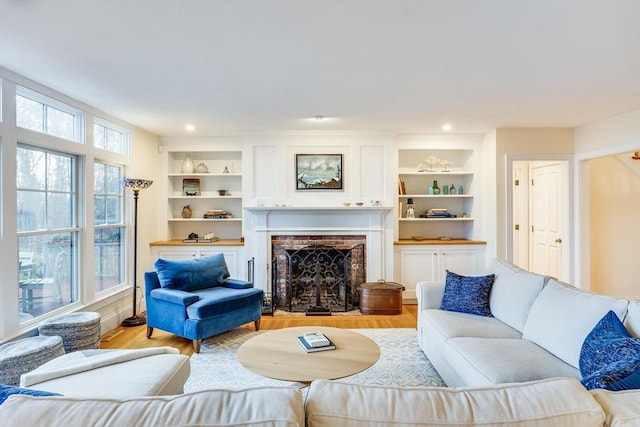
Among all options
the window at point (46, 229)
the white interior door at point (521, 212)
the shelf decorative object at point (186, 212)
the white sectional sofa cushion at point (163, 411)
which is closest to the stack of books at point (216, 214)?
the shelf decorative object at point (186, 212)

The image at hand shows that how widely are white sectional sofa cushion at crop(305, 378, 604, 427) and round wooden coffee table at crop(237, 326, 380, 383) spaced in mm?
1103

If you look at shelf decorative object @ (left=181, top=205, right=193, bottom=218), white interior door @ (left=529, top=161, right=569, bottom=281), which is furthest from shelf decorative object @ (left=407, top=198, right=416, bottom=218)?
shelf decorative object @ (left=181, top=205, right=193, bottom=218)

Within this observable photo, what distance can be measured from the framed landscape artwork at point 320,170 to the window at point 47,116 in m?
2.58

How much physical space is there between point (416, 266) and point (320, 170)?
6.37 ft

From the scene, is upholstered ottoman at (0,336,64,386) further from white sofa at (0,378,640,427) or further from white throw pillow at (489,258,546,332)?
white throw pillow at (489,258,546,332)

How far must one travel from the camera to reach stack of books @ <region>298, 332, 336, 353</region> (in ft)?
7.47

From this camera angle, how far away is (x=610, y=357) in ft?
4.85

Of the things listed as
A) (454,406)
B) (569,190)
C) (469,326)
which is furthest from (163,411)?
(569,190)

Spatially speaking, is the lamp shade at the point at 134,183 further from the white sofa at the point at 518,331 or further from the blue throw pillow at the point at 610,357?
the blue throw pillow at the point at 610,357

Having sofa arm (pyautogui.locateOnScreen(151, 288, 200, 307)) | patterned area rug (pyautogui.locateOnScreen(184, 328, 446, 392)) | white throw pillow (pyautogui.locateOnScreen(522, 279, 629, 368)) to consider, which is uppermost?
white throw pillow (pyautogui.locateOnScreen(522, 279, 629, 368))

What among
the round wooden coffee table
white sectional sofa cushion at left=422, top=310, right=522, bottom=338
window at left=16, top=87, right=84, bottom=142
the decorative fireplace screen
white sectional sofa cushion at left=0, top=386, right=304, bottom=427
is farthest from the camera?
the decorative fireplace screen

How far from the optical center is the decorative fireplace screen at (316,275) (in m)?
4.74

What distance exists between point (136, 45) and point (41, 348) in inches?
85.4

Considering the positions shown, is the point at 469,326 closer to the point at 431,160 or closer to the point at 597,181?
the point at 431,160
